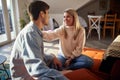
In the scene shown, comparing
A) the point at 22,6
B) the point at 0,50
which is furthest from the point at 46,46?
the point at 22,6

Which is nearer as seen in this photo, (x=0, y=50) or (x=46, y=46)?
(x=0, y=50)

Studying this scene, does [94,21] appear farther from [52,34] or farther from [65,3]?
[52,34]

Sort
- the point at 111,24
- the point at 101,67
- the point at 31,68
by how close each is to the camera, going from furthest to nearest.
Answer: the point at 111,24, the point at 101,67, the point at 31,68

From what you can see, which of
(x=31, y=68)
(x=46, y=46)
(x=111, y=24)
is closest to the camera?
(x=31, y=68)

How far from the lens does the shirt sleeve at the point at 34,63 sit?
1119mm

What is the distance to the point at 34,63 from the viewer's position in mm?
1130

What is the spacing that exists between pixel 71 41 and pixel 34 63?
4.05 ft

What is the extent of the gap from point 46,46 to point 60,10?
6.62 feet

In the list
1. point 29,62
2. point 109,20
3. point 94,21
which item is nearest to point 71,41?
point 29,62

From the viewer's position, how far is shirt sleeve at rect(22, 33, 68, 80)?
1.12 metres

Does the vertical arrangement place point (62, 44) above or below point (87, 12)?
below

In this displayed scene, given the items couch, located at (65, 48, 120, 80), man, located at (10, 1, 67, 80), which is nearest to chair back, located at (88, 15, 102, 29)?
couch, located at (65, 48, 120, 80)

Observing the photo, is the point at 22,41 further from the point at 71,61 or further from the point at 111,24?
the point at 111,24

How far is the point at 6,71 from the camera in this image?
105 inches
